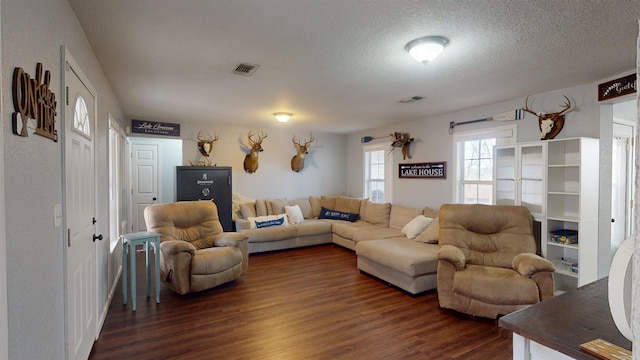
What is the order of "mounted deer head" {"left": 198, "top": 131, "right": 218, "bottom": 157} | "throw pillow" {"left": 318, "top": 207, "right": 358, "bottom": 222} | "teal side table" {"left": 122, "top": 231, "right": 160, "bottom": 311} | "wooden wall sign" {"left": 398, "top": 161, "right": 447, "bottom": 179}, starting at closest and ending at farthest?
"teal side table" {"left": 122, "top": 231, "right": 160, "bottom": 311}
"wooden wall sign" {"left": 398, "top": 161, "right": 447, "bottom": 179}
"mounted deer head" {"left": 198, "top": 131, "right": 218, "bottom": 157}
"throw pillow" {"left": 318, "top": 207, "right": 358, "bottom": 222}

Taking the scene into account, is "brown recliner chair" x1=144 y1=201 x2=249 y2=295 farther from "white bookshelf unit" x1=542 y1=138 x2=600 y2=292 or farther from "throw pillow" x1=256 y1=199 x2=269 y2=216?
"white bookshelf unit" x1=542 y1=138 x2=600 y2=292

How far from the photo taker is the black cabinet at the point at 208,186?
549 centimetres

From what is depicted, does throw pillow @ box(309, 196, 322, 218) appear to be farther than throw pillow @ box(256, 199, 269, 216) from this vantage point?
Yes

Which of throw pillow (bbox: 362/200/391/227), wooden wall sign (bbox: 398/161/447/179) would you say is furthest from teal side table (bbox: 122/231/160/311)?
wooden wall sign (bbox: 398/161/447/179)

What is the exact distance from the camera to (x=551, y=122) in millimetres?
3545

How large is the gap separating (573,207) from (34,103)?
465cm

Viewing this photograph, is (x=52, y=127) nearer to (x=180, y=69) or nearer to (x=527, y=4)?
(x=180, y=69)

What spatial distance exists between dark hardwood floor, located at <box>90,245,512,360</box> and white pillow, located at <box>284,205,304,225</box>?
2.00 m

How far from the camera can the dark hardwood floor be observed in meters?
2.37

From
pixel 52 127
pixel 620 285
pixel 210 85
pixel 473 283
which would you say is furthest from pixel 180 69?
pixel 473 283

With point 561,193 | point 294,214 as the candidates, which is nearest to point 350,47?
point 561,193

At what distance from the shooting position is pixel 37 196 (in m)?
1.33

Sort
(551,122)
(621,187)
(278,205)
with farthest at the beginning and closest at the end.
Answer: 1. (278,205)
2. (621,187)
3. (551,122)

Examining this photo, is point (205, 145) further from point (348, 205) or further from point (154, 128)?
point (348, 205)
